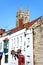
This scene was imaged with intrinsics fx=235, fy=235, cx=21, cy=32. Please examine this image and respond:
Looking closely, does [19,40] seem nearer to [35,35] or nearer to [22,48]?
[22,48]

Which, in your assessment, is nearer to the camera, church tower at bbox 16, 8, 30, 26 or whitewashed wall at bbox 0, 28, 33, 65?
whitewashed wall at bbox 0, 28, 33, 65

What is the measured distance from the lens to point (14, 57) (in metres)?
43.7

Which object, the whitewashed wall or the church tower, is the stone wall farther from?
the church tower

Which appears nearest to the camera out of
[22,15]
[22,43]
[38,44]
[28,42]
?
[38,44]

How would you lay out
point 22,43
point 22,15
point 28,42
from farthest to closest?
point 22,15
point 22,43
point 28,42

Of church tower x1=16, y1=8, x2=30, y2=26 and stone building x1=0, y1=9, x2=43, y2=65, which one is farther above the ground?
church tower x1=16, y1=8, x2=30, y2=26

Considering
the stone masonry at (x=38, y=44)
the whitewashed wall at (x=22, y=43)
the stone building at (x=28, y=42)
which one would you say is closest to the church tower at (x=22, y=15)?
the stone building at (x=28, y=42)

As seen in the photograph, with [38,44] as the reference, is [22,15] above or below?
above

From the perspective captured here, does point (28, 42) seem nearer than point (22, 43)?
Yes

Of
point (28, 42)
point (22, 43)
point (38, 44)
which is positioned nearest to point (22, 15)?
point (22, 43)

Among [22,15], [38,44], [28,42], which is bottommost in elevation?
[38,44]

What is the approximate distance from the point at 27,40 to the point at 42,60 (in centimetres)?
451

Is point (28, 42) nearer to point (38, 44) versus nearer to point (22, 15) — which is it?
point (38, 44)

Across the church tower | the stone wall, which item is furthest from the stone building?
the church tower
